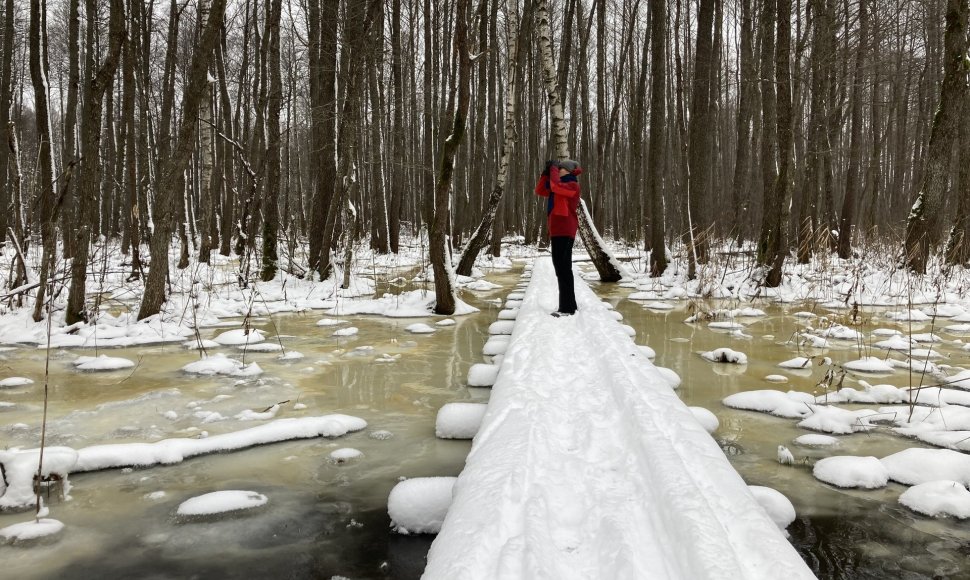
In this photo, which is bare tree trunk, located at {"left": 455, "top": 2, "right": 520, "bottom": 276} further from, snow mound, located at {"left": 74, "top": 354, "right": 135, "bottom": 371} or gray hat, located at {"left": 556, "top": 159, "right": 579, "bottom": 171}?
snow mound, located at {"left": 74, "top": 354, "right": 135, "bottom": 371}

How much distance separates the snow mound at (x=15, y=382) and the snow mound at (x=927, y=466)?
5.82 metres

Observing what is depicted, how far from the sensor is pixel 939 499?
241 centimetres

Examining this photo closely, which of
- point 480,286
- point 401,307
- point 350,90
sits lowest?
point 401,307

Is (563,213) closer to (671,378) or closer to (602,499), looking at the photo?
(671,378)

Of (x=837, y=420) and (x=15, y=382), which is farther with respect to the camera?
(x=15, y=382)

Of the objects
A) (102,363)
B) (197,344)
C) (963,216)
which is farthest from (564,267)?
(963,216)

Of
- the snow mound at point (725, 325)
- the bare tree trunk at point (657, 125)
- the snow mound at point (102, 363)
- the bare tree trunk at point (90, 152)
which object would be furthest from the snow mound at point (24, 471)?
the bare tree trunk at point (657, 125)

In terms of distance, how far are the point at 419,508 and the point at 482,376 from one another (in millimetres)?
2130

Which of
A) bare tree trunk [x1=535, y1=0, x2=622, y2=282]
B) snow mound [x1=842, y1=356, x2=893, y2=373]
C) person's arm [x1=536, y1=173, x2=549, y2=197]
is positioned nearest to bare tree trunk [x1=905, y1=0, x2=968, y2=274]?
bare tree trunk [x1=535, y1=0, x2=622, y2=282]

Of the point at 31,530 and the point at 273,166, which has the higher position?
the point at 273,166

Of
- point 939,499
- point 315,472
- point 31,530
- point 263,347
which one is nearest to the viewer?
point 31,530

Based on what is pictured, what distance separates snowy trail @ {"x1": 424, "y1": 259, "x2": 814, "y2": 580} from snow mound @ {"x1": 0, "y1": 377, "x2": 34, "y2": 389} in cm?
383

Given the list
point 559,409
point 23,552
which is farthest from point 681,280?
point 23,552

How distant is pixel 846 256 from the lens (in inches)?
563
